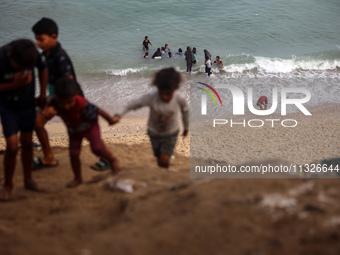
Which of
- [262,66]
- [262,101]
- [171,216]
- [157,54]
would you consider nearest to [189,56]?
[157,54]

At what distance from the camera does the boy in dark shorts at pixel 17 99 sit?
4.00 meters

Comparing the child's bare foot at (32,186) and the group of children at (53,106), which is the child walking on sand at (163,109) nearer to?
the group of children at (53,106)

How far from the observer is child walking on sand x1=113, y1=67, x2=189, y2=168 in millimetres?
4304

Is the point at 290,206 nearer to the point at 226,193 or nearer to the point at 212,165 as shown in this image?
the point at 226,193

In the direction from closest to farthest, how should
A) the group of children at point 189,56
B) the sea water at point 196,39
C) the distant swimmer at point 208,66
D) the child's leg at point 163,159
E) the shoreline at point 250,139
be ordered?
the child's leg at point 163,159 → the shoreline at point 250,139 → the sea water at point 196,39 → the distant swimmer at point 208,66 → the group of children at point 189,56

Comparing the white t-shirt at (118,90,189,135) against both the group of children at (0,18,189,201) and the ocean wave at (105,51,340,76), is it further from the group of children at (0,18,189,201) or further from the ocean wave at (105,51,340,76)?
the ocean wave at (105,51,340,76)

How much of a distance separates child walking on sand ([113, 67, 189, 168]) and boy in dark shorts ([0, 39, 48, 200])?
3.12 feet

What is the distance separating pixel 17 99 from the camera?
4160 mm

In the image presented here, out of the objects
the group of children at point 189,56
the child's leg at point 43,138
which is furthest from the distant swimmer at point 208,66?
the child's leg at point 43,138

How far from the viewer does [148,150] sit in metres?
6.64

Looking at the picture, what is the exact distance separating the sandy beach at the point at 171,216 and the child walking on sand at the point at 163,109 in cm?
42

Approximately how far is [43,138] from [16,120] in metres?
0.87

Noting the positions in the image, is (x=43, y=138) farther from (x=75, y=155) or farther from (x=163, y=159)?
(x=163, y=159)

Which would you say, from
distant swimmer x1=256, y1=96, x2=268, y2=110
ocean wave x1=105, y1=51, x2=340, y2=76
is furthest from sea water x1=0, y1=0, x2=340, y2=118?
distant swimmer x1=256, y1=96, x2=268, y2=110
